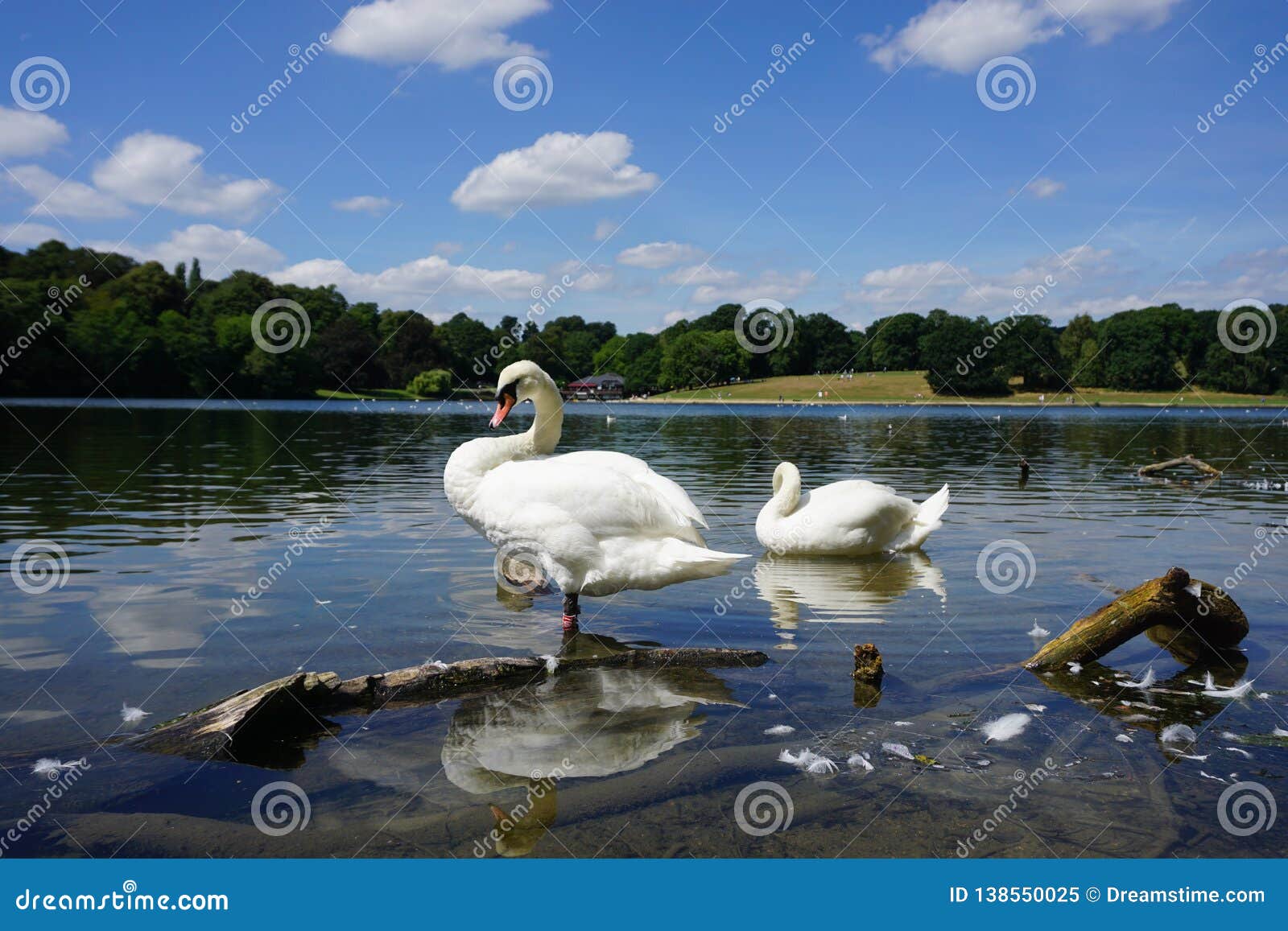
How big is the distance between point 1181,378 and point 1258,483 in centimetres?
13655

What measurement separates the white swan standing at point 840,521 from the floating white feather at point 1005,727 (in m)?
6.62

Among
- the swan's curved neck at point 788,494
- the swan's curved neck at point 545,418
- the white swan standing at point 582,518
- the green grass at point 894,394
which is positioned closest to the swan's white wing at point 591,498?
the white swan standing at point 582,518

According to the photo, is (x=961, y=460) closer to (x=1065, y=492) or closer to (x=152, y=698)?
(x=1065, y=492)

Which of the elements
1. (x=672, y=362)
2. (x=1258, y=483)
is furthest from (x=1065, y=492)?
(x=672, y=362)

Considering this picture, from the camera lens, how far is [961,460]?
110ft

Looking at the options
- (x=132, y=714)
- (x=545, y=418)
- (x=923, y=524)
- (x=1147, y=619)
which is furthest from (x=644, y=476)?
(x=923, y=524)

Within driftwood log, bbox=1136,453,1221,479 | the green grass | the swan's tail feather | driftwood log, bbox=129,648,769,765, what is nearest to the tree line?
the green grass

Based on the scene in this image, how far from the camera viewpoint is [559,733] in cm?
633

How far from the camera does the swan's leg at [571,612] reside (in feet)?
29.7

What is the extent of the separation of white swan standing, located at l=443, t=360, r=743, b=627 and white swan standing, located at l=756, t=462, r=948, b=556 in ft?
16.0

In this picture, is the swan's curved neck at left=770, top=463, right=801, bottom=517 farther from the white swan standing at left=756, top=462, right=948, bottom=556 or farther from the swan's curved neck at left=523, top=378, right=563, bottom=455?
the swan's curved neck at left=523, top=378, right=563, bottom=455

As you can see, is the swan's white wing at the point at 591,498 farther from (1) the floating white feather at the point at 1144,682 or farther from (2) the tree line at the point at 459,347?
(2) the tree line at the point at 459,347

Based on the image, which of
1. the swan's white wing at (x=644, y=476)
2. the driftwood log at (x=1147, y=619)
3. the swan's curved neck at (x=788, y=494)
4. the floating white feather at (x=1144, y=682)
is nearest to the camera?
the floating white feather at (x=1144, y=682)

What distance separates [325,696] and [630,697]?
2.30 metres
